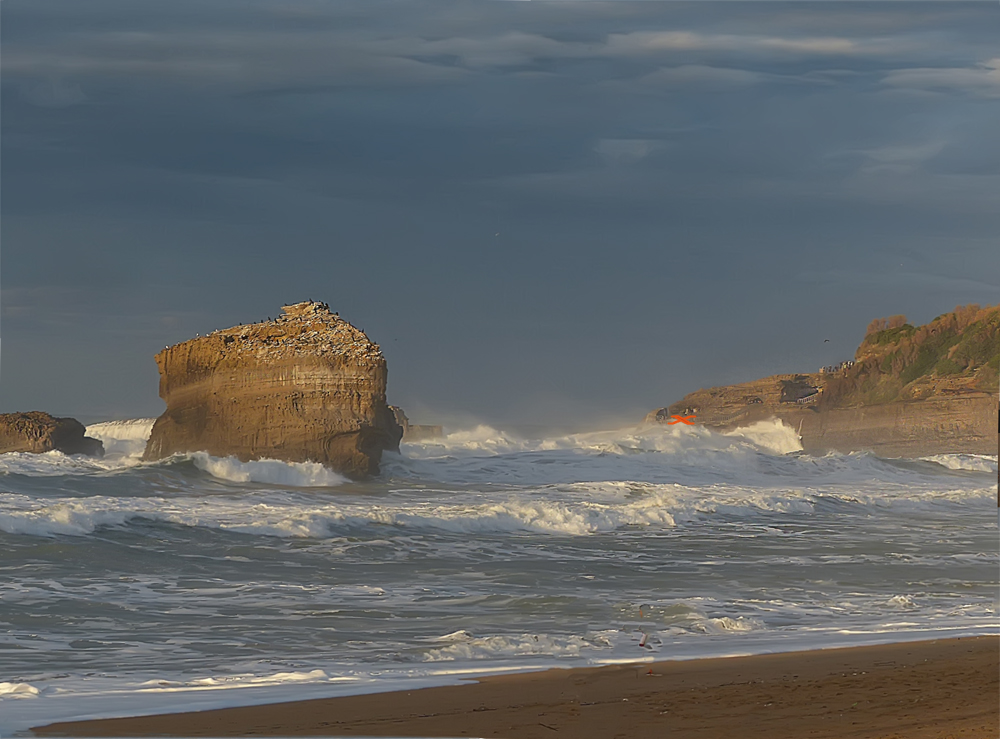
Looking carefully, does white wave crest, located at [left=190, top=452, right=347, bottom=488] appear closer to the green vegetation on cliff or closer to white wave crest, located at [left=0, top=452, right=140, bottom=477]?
white wave crest, located at [left=0, top=452, right=140, bottom=477]

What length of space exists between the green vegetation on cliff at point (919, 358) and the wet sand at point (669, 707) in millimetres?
61192

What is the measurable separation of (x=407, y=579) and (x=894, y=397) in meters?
61.5

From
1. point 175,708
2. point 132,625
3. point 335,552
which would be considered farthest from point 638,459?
point 175,708

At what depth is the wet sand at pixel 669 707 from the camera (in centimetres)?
671

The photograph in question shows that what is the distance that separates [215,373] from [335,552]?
14.8m

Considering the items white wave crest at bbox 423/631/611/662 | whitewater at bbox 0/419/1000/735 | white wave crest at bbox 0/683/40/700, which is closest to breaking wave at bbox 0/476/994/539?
whitewater at bbox 0/419/1000/735

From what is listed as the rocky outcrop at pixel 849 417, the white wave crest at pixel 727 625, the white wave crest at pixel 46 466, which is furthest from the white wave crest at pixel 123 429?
the white wave crest at pixel 727 625

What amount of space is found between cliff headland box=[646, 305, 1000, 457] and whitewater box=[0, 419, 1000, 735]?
34.8 m

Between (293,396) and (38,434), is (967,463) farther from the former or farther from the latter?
(38,434)

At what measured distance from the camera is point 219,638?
974cm

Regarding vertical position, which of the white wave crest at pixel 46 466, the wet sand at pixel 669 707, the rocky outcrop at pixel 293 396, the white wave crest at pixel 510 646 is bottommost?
the wet sand at pixel 669 707

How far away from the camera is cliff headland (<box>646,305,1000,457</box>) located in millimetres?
59406

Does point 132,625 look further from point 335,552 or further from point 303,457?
point 303,457

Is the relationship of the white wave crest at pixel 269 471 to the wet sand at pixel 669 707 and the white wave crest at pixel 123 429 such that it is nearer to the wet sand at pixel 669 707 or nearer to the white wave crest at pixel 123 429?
the wet sand at pixel 669 707
